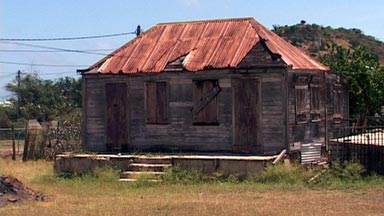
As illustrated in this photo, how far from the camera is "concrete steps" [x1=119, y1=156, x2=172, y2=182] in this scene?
23.1 meters

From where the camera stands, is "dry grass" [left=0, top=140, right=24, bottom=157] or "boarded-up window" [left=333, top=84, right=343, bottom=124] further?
→ "dry grass" [left=0, top=140, right=24, bottom=157]

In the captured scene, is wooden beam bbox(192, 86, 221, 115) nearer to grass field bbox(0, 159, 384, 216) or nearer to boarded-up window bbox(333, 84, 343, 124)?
grass field bbox(0, 159, 384, 216)

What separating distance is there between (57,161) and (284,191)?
348 inches

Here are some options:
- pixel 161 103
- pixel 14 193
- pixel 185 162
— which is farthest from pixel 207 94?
pixel 14 193

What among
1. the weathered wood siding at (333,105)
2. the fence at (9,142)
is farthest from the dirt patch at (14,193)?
the fence at (9,142)

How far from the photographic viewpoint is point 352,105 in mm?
35469

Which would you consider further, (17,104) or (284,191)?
(17,104)

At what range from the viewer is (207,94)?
86.6 ft

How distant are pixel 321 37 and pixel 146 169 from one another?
59.5m

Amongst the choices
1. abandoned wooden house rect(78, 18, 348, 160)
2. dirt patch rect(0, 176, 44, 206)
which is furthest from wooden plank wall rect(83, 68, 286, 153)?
dirt patch rect(0, 176, 44, 206)

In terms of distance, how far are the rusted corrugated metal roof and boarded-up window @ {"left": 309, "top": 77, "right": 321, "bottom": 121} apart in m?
0.60

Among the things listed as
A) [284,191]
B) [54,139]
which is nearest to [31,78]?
[54,139]

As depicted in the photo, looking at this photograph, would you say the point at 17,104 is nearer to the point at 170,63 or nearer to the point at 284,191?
the point at 170,63

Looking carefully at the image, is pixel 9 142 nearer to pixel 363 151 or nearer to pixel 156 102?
pixel 156 102
